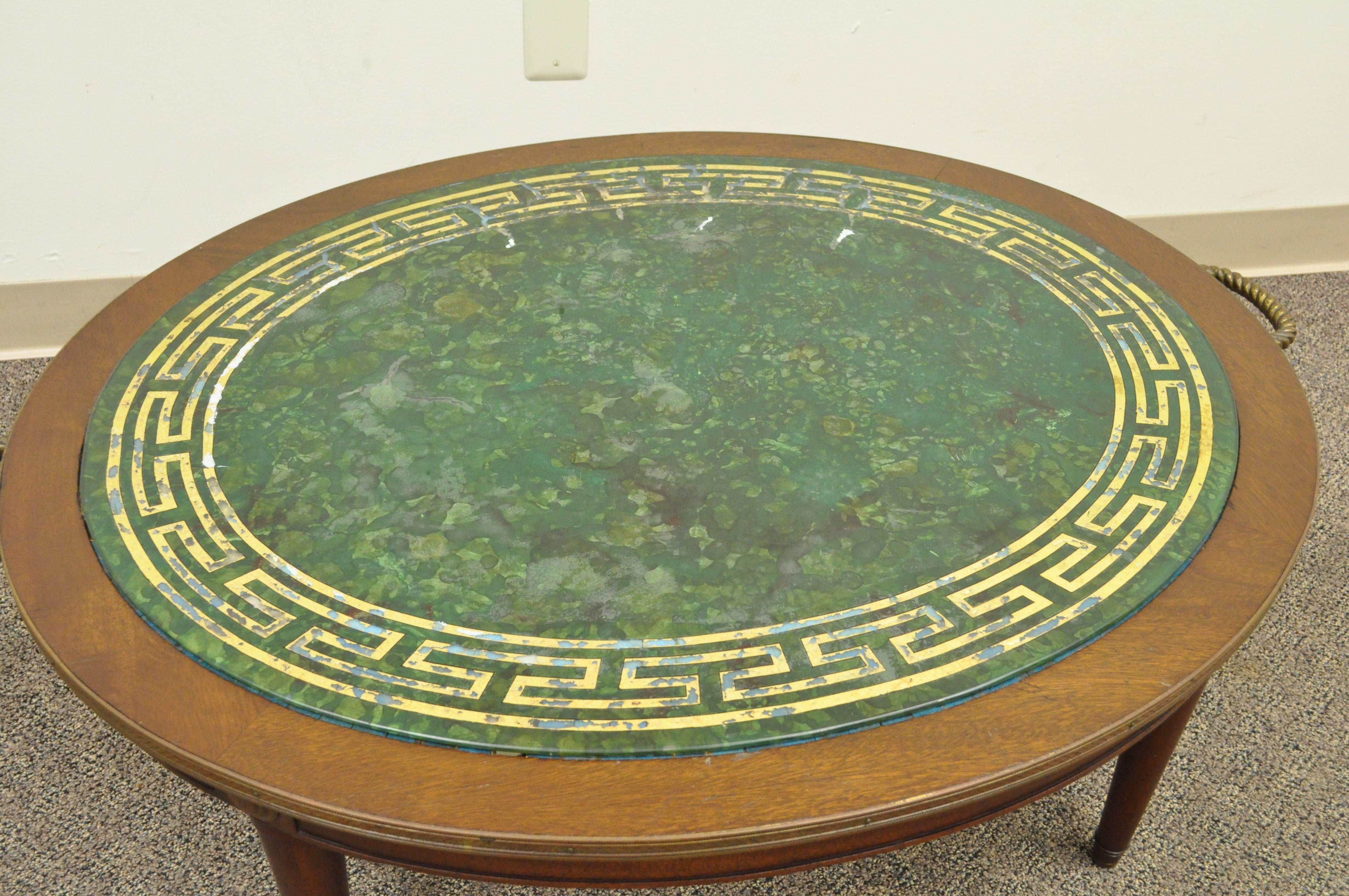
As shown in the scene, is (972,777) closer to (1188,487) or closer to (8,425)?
(1188,487)

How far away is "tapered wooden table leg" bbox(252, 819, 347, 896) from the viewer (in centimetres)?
133

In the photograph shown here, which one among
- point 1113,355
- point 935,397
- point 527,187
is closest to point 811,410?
point 935,397

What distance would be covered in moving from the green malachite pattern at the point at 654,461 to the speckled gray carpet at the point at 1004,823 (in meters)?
0.78

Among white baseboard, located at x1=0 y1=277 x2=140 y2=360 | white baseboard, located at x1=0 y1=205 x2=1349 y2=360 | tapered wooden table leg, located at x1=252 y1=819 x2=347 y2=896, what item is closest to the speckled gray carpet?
tapered wooden table leg, located at x1=252 y1=819 x2=347 y2=896

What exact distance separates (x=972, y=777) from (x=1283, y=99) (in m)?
2.92

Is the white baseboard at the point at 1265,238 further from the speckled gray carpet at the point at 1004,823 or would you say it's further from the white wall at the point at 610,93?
the speckled gray carpet at the point at 1004,823

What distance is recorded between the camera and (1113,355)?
65.7 inches

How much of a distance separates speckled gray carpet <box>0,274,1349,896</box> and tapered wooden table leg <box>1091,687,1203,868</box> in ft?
0.19

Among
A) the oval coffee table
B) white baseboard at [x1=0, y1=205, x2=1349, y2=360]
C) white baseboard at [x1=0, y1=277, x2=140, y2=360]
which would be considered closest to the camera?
the oval coffee table

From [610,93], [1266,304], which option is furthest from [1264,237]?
[610,93]

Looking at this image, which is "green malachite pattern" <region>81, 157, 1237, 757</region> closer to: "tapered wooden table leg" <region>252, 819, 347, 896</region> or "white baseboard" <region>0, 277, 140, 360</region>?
"tapered wooden table leg" <region>252, 819, 347, 896</region>

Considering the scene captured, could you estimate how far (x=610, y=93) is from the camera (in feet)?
10.1

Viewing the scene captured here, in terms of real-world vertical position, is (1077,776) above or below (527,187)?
below

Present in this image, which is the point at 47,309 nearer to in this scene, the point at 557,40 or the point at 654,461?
the point at 557,40
